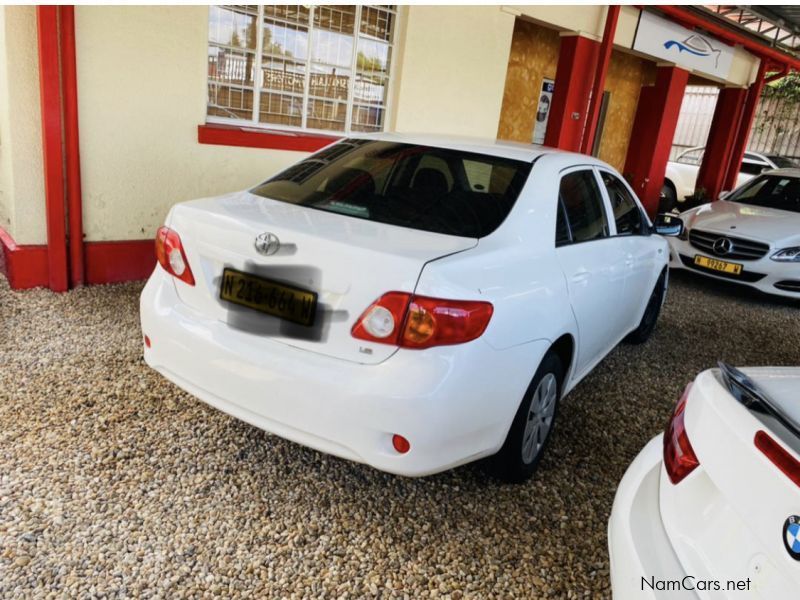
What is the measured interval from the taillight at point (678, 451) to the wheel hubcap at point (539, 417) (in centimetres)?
95

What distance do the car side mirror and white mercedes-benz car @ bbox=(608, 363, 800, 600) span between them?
302cm

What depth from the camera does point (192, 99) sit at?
5039 mm

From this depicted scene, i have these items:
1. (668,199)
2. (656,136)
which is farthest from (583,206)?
(668,199)

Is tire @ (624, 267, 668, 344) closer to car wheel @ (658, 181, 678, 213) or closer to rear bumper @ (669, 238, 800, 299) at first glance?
rear bumper @ (669, 238, 800, 299)

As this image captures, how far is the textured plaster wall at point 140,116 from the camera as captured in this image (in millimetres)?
4535

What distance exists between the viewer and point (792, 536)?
1.18 meters

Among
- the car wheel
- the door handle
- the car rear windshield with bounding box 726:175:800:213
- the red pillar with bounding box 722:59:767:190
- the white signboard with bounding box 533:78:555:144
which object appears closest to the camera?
the door handle

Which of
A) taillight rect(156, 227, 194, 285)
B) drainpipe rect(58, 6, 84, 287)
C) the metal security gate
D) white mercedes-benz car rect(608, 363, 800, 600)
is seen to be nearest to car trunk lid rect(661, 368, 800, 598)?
white mercedes-benz car rect(608, 363, 800, 600)

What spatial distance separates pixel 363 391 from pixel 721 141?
12552 mm

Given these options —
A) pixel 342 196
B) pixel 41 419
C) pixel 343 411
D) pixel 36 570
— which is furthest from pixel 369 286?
pixel 41 419

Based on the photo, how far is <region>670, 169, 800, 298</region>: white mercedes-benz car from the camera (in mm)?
6770

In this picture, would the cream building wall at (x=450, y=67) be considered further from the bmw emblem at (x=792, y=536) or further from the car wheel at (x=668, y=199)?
the car wheel at (x=668, y=199)

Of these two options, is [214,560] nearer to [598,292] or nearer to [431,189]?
[431,189]

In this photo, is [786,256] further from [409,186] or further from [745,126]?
[745,126]
